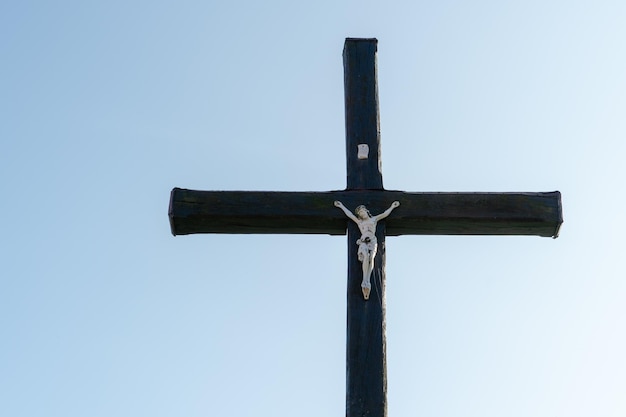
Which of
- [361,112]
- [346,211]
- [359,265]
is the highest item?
[361,112]

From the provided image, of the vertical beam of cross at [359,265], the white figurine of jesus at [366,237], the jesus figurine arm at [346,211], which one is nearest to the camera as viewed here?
the vertical beam of cross at [359,265]

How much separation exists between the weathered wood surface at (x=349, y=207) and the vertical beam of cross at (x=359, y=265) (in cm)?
14

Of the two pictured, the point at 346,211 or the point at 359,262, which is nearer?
the point at 359,262

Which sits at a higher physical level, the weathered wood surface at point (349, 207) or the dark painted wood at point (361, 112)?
the dark painted wood at point (361, 112)

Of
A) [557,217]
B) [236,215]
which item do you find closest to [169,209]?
[236,215]

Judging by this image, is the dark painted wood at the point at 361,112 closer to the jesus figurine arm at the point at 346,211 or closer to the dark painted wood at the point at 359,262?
the dark painted wood at the point at 359,262

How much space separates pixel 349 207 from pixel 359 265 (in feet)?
1.56

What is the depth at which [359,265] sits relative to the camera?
838 centimetres

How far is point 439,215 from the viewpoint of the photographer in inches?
343

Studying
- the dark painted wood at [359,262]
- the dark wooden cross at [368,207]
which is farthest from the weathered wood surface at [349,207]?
the dark painted wood at [359,262]

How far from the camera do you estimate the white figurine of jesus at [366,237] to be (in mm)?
8281

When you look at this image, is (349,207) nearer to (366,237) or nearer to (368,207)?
(368,207)

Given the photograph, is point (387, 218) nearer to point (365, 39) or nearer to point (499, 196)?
point (499, 196)

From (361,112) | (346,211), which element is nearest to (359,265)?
(346,211)
